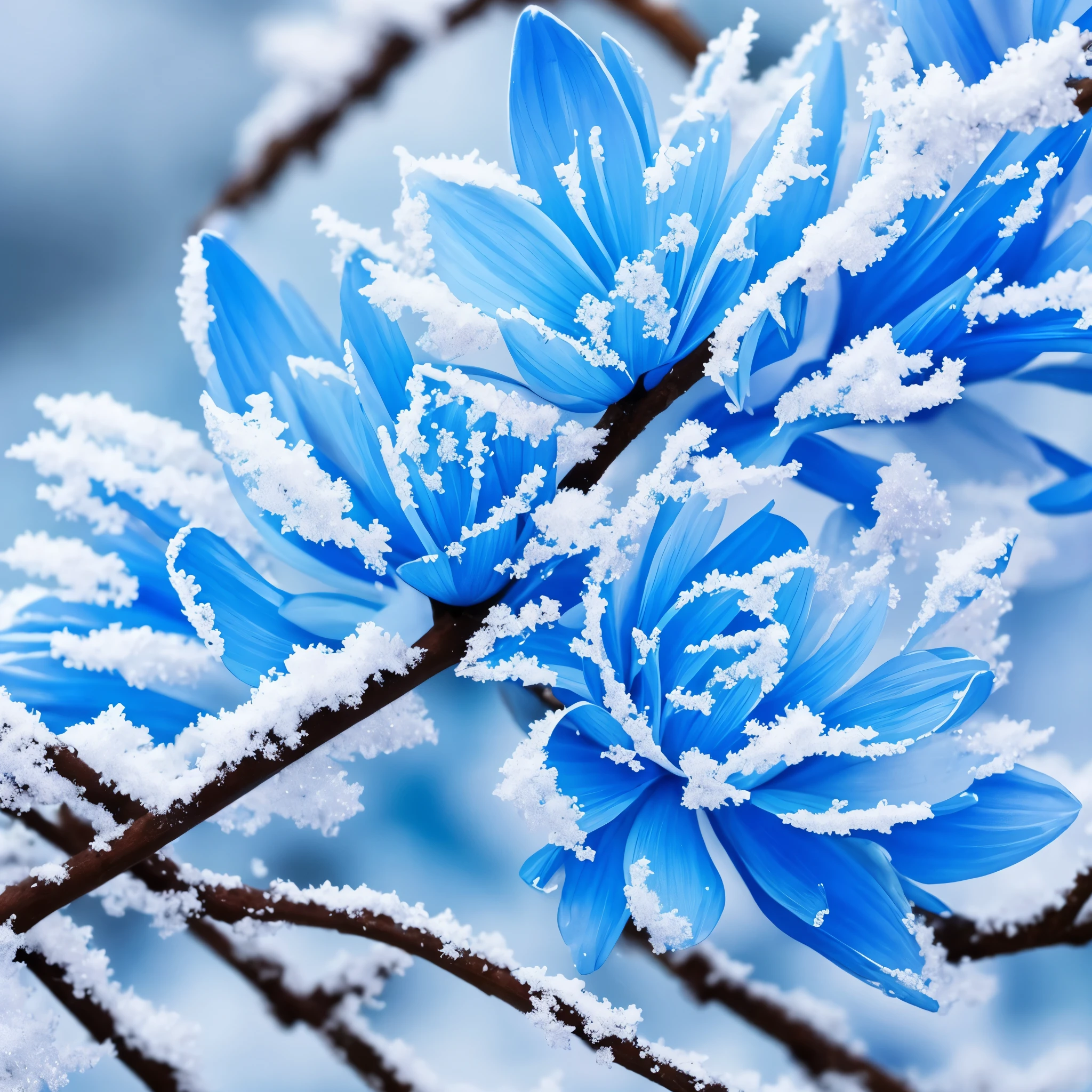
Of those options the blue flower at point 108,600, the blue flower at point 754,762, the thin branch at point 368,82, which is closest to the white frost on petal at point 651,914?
the blue flower at point 754,762

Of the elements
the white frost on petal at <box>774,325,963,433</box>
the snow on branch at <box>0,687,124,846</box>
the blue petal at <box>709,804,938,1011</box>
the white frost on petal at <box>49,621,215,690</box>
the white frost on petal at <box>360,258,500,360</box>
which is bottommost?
the snow on branch at <box>0,687,124,846</box>

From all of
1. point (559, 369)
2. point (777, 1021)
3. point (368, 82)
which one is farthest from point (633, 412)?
point (368, 82)

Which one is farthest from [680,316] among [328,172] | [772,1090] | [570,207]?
[328,172]

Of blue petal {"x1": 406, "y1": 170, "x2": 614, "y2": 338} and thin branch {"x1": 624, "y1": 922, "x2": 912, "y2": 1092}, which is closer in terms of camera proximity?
blue petal {"x1": 406, "y1": 170, "x2": 614, "y2": 338}

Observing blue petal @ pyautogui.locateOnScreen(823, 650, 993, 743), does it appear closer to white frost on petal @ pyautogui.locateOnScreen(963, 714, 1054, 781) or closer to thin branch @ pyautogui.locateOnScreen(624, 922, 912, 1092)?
white frost on petal @ pyautogui.locateOnScreen(963, 714, 1054, 781)

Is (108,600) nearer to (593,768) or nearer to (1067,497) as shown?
(593,768)

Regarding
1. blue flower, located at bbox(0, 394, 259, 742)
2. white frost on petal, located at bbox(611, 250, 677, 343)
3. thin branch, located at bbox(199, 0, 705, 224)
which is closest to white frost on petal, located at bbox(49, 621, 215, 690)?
blue flower, located at bbox(0, 394, 259, 742)

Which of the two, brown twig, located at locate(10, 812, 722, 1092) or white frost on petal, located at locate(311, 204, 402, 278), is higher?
white frost on petal, located at locate(311, 204, 402, 278)
